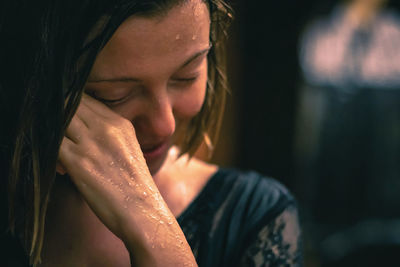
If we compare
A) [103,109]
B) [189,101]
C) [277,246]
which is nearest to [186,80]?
[189,101]

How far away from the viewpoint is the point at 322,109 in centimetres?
357

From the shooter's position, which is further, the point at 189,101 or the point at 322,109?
the point at 322,109

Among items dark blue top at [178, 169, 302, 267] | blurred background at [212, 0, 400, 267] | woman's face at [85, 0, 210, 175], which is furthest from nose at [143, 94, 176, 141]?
blurred background at [212, 0, 400, 267]

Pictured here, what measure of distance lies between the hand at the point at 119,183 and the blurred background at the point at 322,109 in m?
2.36

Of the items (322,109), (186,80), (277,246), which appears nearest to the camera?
(186,80)

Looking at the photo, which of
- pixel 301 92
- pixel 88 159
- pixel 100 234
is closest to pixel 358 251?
pixel 100 234

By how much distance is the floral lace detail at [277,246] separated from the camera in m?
0.98

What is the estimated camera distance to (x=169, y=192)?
1.04 meters

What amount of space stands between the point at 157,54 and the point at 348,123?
3.07 meters

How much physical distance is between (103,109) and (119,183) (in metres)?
0.13

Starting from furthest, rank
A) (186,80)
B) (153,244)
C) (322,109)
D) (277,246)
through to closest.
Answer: (322,109), (277,246), (186,80), (153,244)

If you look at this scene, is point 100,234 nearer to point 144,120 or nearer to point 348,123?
point 144,120

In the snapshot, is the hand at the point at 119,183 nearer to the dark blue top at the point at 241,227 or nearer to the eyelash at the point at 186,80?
the eyelash at the point at 186,80

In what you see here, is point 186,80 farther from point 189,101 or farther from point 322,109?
point 322,109
